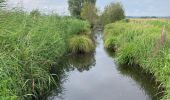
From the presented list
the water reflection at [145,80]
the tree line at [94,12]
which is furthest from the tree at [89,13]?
the water reflection at [145,80]

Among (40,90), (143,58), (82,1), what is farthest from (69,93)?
(82,1)

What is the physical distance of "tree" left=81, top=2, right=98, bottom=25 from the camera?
47.3 m

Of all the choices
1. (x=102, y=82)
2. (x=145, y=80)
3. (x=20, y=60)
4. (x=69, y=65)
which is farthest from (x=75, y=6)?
(x=20, y=60)

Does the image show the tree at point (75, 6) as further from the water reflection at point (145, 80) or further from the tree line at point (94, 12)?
the water reflection at point (145, 80)

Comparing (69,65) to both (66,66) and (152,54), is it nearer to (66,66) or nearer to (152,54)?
(66,66)

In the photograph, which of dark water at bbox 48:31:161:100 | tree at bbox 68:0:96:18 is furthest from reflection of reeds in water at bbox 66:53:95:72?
tree at bbox 68:0:96:18

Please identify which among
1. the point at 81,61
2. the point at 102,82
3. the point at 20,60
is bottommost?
the point at 81,61

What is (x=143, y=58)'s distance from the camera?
12.4 metres

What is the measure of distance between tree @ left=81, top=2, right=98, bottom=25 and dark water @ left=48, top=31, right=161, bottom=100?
1241 inches

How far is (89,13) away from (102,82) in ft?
119

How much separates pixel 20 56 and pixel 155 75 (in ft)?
14.9

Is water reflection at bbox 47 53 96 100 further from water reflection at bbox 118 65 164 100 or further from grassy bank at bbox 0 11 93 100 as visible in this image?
water reflection at bbox 118 65 164 100

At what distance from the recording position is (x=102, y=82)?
1167cm

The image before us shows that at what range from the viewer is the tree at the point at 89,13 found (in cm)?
4728
